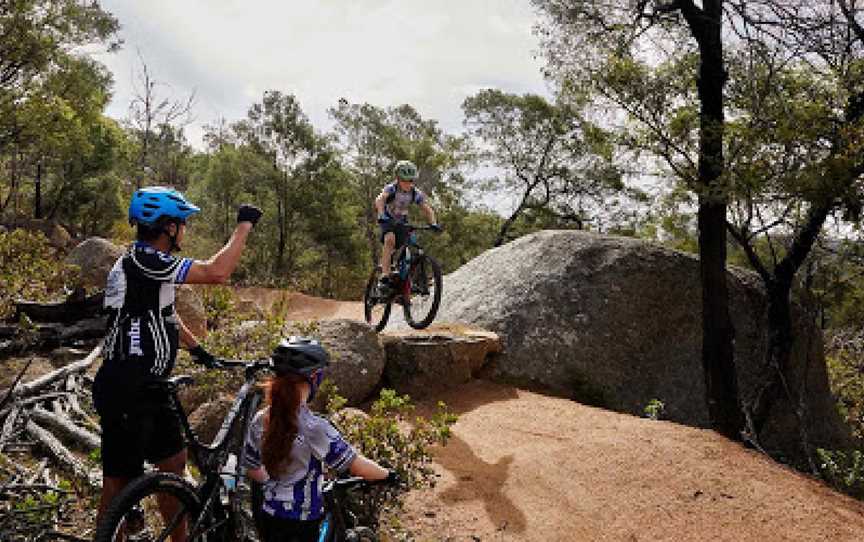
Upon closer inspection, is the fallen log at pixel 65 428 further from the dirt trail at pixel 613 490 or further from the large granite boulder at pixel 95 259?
the large granite boulder at pixel 95 259

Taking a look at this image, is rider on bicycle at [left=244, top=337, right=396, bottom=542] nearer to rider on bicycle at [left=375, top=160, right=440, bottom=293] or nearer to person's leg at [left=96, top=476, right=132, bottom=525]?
person's leg at [left=96, top=476, right=132, bottom=525]

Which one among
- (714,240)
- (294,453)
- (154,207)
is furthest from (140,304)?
(714,240)

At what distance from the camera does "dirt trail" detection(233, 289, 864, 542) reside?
6.41 meters

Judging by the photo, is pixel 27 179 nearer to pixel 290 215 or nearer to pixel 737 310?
pixel 290 215

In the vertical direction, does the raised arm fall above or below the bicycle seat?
above

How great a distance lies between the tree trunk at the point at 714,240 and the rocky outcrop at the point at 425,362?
12.3 ft

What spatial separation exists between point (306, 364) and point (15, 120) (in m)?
13.4

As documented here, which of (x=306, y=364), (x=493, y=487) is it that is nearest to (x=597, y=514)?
(x=493, y=487)

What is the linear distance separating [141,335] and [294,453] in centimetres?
104

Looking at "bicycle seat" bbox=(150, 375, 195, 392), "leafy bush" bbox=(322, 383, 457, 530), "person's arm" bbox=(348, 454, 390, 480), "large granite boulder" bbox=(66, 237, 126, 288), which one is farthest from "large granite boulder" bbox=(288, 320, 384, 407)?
"large granite boulder" bbox=(66, 237, 126, 288)

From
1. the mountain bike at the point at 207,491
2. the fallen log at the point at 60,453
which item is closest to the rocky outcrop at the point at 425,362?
the fallen log at the point at 60,453

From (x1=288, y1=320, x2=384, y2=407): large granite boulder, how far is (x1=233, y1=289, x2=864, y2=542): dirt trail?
139cm

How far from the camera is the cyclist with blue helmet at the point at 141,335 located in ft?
11.5

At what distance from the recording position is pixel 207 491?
3.54 m
